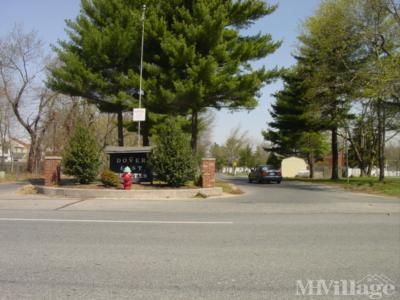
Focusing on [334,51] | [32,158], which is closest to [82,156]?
[334,51]

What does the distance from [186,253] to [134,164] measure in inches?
574

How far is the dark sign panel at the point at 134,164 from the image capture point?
21.8 meters

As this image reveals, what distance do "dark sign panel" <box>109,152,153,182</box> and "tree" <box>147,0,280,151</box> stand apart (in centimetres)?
474

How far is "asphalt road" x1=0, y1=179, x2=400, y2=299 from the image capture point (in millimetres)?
5719

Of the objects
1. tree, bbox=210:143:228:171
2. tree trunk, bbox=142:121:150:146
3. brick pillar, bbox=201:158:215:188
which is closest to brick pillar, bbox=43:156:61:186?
brick pillar, bbox=201:158:215:188

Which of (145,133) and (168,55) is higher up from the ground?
(168,55)

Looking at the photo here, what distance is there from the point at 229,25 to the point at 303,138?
2808 cm

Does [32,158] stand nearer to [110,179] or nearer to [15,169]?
[15,169]

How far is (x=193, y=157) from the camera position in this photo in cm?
2052

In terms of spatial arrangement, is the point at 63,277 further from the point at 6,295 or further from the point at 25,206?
the point at 25,206

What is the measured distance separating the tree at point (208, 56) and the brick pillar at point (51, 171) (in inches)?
273

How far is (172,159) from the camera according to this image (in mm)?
19547

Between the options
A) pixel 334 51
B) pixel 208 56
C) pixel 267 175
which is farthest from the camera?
pixel 267 175

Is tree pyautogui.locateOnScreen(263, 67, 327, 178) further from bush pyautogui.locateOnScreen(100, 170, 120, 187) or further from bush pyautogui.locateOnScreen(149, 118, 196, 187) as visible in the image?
bush pyautogui.locateOnScreen(100, 170, 120, 187)
